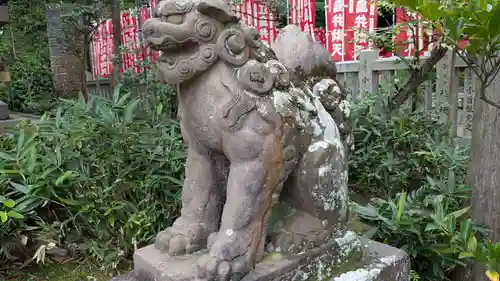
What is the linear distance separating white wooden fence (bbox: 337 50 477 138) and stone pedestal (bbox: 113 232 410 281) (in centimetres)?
253

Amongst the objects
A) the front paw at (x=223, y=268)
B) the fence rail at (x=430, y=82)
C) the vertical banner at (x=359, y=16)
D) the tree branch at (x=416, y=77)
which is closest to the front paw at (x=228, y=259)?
the front paw at (x=223, y=268)

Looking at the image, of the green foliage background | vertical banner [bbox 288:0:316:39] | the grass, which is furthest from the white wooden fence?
the green foliage background

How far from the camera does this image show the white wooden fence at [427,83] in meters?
3.87

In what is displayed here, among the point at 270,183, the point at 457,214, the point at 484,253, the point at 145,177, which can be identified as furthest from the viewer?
the point at 145,177

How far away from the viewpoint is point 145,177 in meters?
2.79

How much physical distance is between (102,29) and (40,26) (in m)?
3.26

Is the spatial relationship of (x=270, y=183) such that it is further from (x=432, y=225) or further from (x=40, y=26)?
(x=40, y=26)

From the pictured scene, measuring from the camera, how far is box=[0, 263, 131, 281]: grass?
2438mm

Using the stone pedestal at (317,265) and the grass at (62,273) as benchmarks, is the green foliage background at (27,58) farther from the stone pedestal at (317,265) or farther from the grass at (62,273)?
the stone pedestal at (317,265)

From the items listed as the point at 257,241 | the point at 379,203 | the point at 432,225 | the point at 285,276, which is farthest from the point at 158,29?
the point at 379,203

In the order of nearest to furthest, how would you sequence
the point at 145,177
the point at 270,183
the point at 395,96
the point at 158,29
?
the point at 158,29 < the point at 270,183 < the point at 145,177 < the point at 395,96

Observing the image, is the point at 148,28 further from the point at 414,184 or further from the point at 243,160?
the point at 414,184

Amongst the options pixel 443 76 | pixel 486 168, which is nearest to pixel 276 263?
pixel 486 168

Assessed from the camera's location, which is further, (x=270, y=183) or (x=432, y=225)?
(x=432, y=225)
